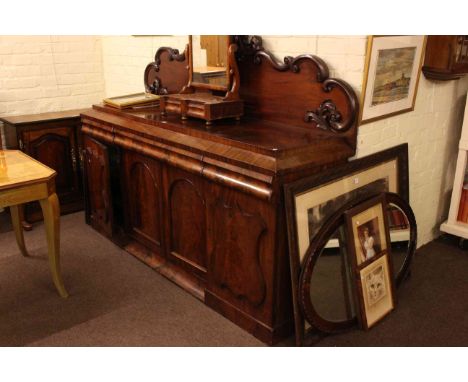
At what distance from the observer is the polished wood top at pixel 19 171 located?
2068mm

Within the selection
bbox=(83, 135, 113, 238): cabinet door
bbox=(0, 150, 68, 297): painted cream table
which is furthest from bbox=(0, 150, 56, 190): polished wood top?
bbox=(83, 135, 113, 238): cabinet door

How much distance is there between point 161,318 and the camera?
87.0 inches

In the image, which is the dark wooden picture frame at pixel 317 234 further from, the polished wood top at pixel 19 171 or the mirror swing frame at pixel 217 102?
the polished wood top at pixel 19 171

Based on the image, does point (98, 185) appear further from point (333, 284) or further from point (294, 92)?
point (333, 284)

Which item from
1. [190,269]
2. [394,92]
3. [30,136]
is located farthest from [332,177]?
[30,136]

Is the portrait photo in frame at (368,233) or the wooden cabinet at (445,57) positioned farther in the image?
the wooden cabinet at (445,57)

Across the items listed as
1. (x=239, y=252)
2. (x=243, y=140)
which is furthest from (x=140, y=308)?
(x=243, y=140)

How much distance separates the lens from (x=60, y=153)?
326cm

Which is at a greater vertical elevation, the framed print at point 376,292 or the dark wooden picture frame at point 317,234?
the dark wooden picture frame at point 317,234

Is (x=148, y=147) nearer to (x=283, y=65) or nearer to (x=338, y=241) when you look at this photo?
(x=283, y=65)

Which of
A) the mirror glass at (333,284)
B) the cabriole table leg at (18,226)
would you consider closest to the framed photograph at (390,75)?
the mirror glass at (333,284)

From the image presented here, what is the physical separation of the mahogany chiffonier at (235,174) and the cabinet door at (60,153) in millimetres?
492

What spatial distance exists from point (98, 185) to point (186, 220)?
0.84m

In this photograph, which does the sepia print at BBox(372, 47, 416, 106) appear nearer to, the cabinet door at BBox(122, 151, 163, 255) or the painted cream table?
the cabinet door at BBox(122, 151, 163, 255)
